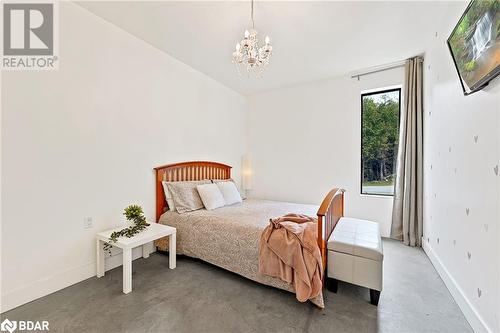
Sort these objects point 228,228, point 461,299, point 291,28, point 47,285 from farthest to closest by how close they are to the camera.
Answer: point 291,28
point 228,228
point 47,285
point 461,299

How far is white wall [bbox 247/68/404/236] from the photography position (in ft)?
12.3

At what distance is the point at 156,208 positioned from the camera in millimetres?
2982

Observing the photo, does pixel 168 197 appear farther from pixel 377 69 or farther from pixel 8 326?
pixel 377 69

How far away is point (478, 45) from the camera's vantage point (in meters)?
1.52

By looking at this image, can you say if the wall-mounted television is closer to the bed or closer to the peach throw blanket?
the bed

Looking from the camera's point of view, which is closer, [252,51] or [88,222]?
[252,51]

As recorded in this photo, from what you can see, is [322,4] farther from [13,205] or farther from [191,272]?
[13,205]

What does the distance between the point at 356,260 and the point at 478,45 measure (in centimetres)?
183

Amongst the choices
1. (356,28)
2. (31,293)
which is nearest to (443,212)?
(356,28)

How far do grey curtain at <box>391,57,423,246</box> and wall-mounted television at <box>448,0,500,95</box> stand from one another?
4.64 feet

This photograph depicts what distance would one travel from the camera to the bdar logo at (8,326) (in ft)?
5.16

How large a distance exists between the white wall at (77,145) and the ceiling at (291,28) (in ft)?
1.15

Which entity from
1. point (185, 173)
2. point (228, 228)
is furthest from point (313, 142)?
point (228, 228)

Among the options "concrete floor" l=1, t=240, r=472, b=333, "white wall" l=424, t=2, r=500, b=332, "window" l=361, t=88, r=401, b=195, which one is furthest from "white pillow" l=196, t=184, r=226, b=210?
"white wall" l=424, t=2, r=500, b=332
